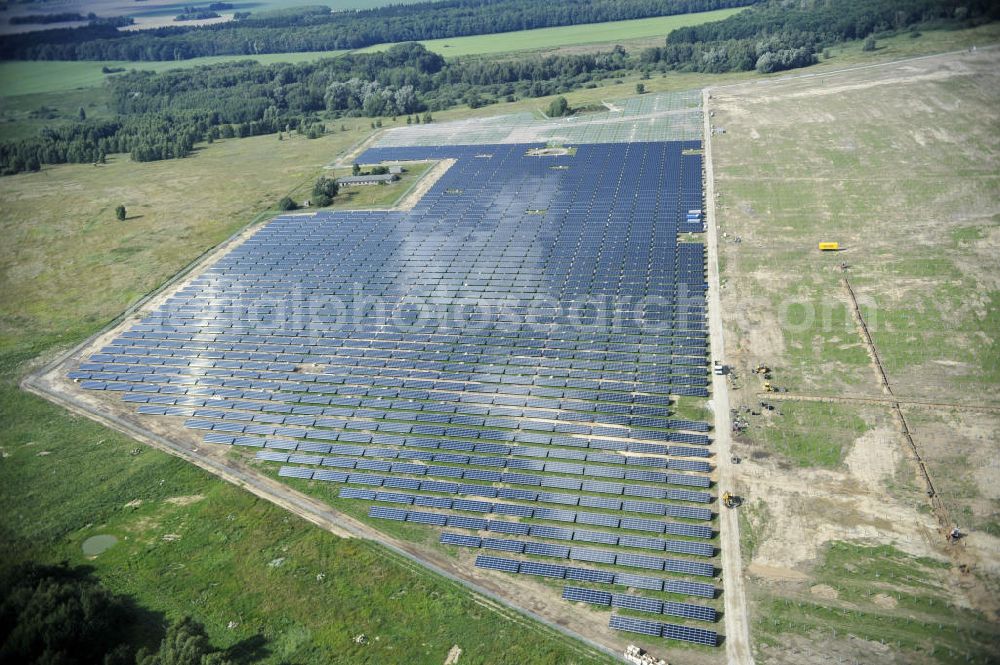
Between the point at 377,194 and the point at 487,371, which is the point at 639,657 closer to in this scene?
the point at 487,371

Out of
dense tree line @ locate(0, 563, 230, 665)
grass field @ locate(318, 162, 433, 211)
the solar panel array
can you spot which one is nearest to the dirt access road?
the solar panel array

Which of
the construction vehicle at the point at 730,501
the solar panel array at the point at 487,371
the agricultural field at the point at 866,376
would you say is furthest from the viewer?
the construction vehicle at the point at 730,501

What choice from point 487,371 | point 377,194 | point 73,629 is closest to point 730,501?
point 487,371

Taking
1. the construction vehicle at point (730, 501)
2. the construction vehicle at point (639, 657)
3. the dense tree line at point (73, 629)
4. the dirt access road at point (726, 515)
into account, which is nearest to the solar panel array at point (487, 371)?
the dirt access road at point (726, 515)

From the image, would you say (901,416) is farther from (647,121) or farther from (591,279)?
(647,121)

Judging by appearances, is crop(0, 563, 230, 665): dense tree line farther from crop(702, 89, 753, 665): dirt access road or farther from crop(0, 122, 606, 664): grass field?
crop(702, 89, 753, 665): dirt access road

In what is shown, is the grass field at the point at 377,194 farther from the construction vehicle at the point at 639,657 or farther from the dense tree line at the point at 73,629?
the construction vehicle at the point at 639,657
